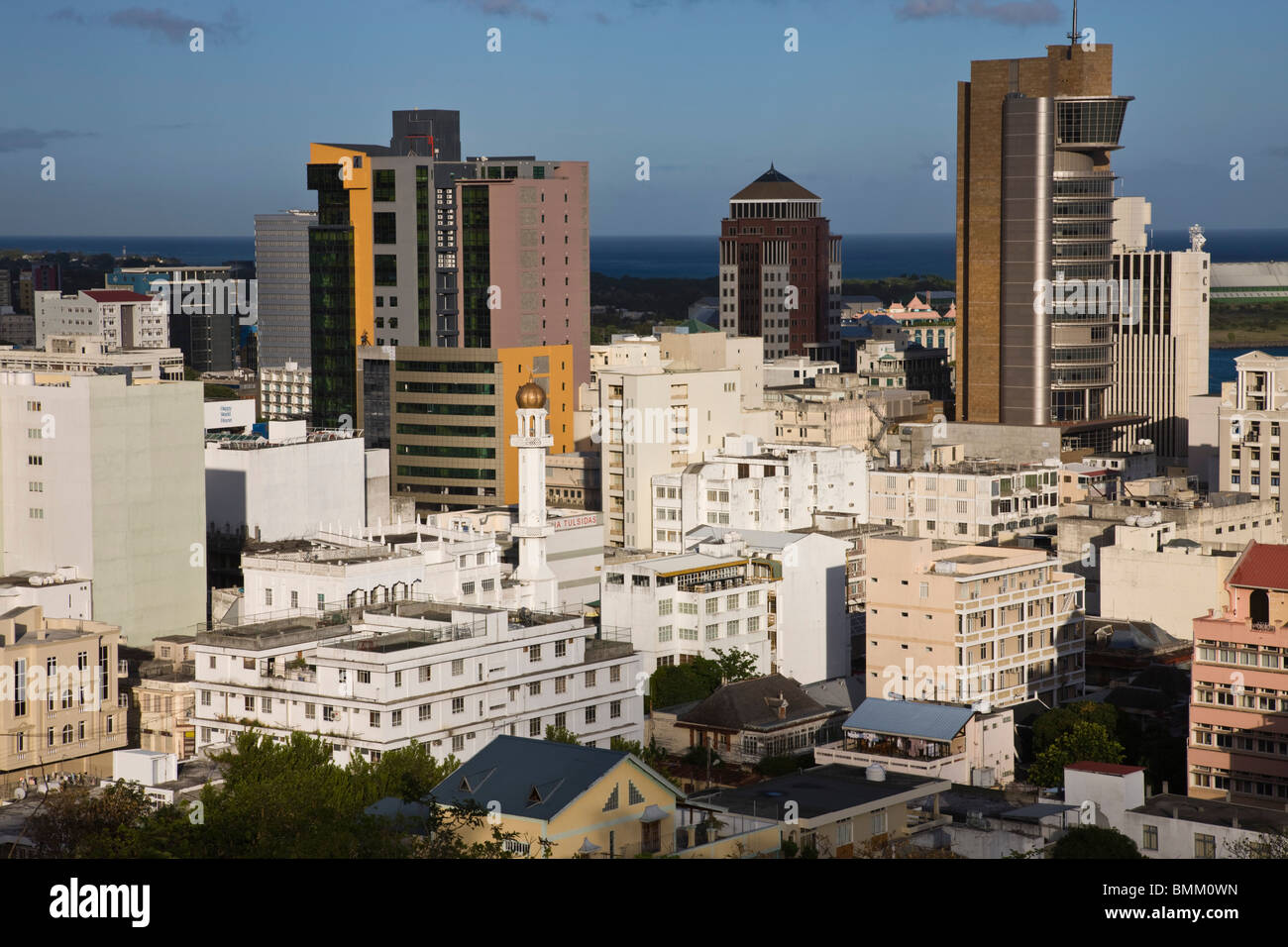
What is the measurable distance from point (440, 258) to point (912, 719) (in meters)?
54.1

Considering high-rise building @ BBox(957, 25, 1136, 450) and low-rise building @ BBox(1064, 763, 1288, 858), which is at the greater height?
high-rise building @ BBox(957, 25, 1136, 450)

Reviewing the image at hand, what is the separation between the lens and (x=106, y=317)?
14988cm

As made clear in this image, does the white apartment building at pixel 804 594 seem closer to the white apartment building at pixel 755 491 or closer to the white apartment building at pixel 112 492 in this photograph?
the white apartment building at pixel 755 491

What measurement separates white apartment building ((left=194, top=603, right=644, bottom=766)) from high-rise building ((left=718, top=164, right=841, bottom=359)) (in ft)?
300

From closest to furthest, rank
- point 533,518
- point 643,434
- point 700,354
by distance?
point 533,518 < point 643,434 < point 700,354

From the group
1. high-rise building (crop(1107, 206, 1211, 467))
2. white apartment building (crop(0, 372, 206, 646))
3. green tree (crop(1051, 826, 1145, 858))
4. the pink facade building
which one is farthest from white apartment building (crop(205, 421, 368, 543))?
high-rise building (crop(1107, 206, 1211, 467))

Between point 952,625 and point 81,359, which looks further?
point 81,359

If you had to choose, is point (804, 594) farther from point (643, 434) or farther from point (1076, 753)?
point (1076, 753)

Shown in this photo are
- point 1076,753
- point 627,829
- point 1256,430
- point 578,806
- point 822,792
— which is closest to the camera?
point 578,806

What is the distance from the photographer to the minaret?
58.5 m

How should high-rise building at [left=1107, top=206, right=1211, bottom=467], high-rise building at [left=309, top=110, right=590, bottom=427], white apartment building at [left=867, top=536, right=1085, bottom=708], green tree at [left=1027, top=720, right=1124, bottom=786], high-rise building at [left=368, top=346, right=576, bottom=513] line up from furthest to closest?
high-rise building at [left=1107, top=206, right=1211, bottom=467], high-rise building at [left=309, top=110, right=590, bottom=427], high-rise building at [left=368, top=346, right=576, bottom=513], white apartment building at [left=867, top=536, right=1085, bottom=708], green tree at [left=1027, top=720, right=1124, bottom=786]

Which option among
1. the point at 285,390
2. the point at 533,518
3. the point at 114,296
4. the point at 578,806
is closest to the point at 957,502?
the point at 533,518

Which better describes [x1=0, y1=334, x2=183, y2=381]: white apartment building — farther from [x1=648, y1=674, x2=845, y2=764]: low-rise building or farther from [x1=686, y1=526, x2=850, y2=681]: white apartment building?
[x1=648, y1=674, x2=845, y2=764]: low-rise building
